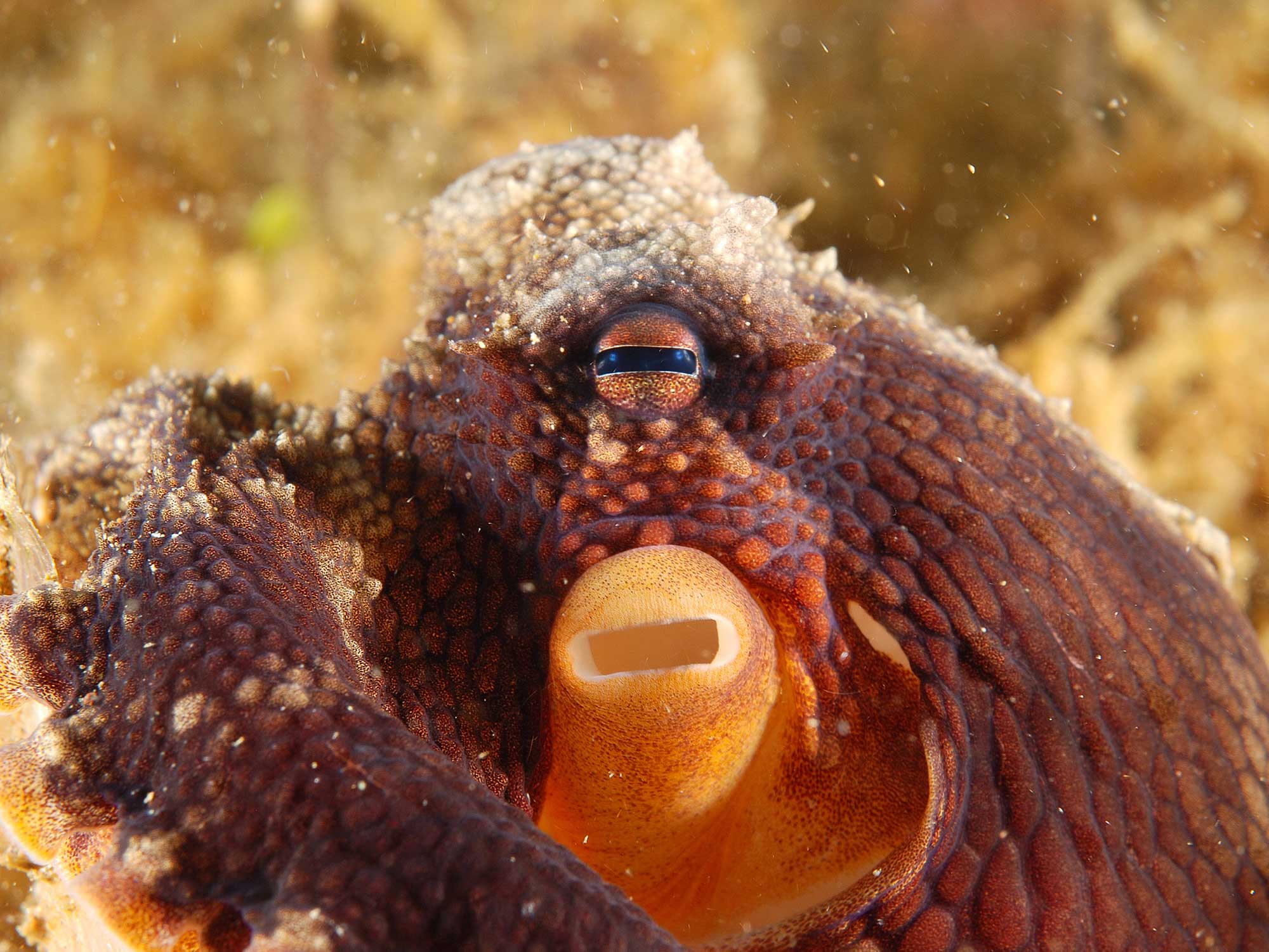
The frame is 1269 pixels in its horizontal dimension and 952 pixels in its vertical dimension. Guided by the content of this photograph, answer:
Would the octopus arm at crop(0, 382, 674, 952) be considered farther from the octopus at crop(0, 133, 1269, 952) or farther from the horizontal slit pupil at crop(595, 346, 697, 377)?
the horizontal slit pupil at crop(595, 346, 697, 377)

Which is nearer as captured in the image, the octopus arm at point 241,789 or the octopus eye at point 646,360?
the octopus arm at point 241,789

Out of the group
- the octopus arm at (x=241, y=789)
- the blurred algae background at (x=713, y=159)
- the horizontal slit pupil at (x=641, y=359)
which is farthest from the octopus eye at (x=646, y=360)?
the blurred algae background at (x=713, y=159)

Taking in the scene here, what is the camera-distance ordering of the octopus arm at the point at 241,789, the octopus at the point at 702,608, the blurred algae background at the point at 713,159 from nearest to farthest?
the octopus arm at the point at 241,789 < the octopus at the point at 702,608 < the blurred algae background at the point at 713,159

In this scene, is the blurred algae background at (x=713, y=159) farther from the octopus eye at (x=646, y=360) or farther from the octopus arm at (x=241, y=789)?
the octopus eye at (x=646, y=360)

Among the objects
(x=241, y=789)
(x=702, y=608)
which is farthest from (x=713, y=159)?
(x=241, y=789)

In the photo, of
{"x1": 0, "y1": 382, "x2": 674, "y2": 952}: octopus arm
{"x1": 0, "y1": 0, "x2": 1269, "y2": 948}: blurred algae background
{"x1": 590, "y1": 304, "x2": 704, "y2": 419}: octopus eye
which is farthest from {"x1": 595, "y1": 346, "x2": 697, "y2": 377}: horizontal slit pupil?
{"x1": 0, "y1": 0, "x2": 1269, "y2": 948}: blurred algae background

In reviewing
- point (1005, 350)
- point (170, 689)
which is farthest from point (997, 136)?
point (170, 689)

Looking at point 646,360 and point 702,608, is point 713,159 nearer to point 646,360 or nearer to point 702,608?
point 646,360
